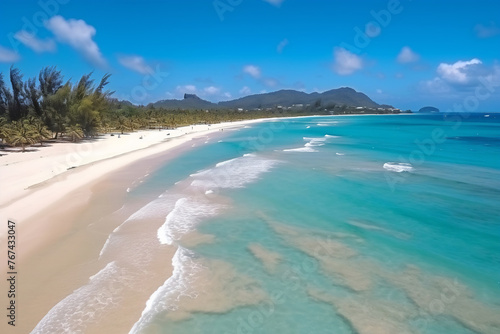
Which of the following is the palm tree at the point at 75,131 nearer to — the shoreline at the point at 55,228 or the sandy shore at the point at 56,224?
the sandy shore at the point at 56,224

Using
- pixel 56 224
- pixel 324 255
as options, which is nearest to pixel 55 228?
pixel 56 224

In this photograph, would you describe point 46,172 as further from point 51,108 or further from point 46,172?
point 51,108

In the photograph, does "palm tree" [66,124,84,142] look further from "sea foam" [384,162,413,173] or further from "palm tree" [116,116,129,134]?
"sea foam" [384,162,413,173]

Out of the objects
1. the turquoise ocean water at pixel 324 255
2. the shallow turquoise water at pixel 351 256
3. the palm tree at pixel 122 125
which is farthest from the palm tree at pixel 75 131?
the shallow turquoise water at pixel 351 256

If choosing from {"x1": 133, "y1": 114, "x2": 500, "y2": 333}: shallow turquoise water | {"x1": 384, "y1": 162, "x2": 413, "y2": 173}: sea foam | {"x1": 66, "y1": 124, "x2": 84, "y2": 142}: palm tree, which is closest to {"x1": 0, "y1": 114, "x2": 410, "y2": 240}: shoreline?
{"x1": 66, "y1": 124, "x2": 84, "y2": 142}: palm tree

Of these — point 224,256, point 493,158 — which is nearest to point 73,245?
point 224,256

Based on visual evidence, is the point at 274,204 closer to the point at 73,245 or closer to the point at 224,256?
the point at 224,256
